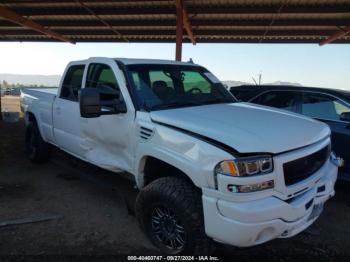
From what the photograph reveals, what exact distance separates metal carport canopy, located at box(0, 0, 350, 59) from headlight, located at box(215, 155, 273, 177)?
7141mm

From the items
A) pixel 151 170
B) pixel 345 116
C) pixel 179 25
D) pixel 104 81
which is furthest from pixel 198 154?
pixel 179 25

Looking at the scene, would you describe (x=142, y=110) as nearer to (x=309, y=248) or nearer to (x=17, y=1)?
(x=309, y=248)

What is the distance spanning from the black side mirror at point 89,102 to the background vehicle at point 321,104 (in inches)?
135

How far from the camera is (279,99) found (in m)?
5.96

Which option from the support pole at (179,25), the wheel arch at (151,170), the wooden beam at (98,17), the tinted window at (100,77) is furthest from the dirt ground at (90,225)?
the wooden beam at (98,17)

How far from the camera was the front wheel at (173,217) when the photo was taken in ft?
9.59

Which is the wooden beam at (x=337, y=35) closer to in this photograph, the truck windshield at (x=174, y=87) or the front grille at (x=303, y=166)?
the truck windshield at (x=174, y=87)

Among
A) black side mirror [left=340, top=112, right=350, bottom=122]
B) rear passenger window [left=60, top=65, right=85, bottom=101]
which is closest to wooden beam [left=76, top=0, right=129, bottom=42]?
rear passenger window [left=60, top=65, right=85, bottom=101]

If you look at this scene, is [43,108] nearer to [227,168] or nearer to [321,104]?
[227,168]

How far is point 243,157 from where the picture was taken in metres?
2.67

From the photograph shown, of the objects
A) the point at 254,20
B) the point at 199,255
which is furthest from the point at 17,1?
the point at 199,255

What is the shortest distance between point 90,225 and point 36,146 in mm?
2979

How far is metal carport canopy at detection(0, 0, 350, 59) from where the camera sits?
9.29 m

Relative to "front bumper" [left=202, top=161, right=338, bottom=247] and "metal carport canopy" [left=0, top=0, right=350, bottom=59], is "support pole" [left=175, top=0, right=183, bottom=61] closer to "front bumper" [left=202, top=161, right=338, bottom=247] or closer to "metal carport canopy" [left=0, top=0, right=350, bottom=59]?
"metal carport canopy" [left=0, top=0, right=350, bottom=59]
